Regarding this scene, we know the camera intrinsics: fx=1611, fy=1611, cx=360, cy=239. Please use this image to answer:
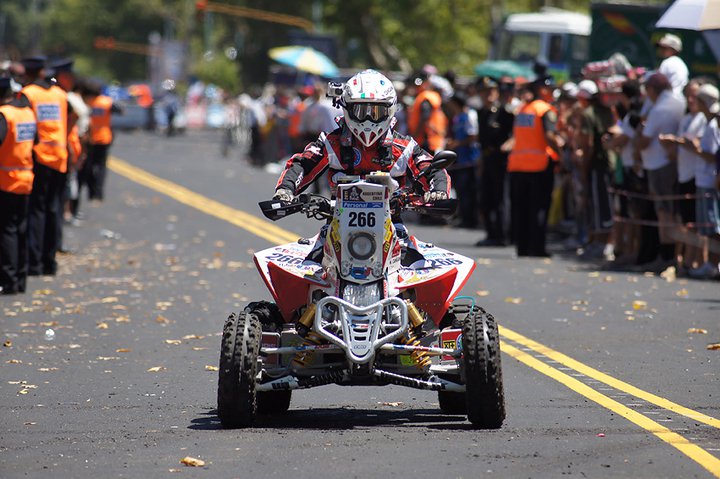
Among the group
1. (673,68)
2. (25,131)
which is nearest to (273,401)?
(25,131)

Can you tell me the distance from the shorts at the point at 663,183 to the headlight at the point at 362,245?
9.88 metres

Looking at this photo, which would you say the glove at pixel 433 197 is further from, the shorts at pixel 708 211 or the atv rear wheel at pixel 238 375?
the shorts at pixel 708 211

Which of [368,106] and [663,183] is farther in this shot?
[663,183]

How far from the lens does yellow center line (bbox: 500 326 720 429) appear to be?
9109mm

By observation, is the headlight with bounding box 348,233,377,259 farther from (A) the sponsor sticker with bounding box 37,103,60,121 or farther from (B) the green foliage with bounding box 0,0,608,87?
(B) the green foliage with bounding box 0,0,608,87

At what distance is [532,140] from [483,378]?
11.5 metres

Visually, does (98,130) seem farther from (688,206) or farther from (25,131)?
(688,206)

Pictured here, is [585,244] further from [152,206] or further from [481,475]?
[481,475]

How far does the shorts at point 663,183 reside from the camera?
715 inches

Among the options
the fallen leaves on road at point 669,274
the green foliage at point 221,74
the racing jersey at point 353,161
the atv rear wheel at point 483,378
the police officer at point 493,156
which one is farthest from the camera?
the green foliage at point 221,74

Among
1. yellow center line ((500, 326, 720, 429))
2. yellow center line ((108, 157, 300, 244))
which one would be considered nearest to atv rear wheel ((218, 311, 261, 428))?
yellow center line ((500, 326, 720, 429))

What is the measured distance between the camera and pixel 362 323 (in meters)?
8.67

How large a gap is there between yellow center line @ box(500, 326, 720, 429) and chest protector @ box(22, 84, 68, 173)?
19.8ft

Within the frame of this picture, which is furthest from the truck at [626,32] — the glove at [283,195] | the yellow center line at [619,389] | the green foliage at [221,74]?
the green foliage at [221,74]
